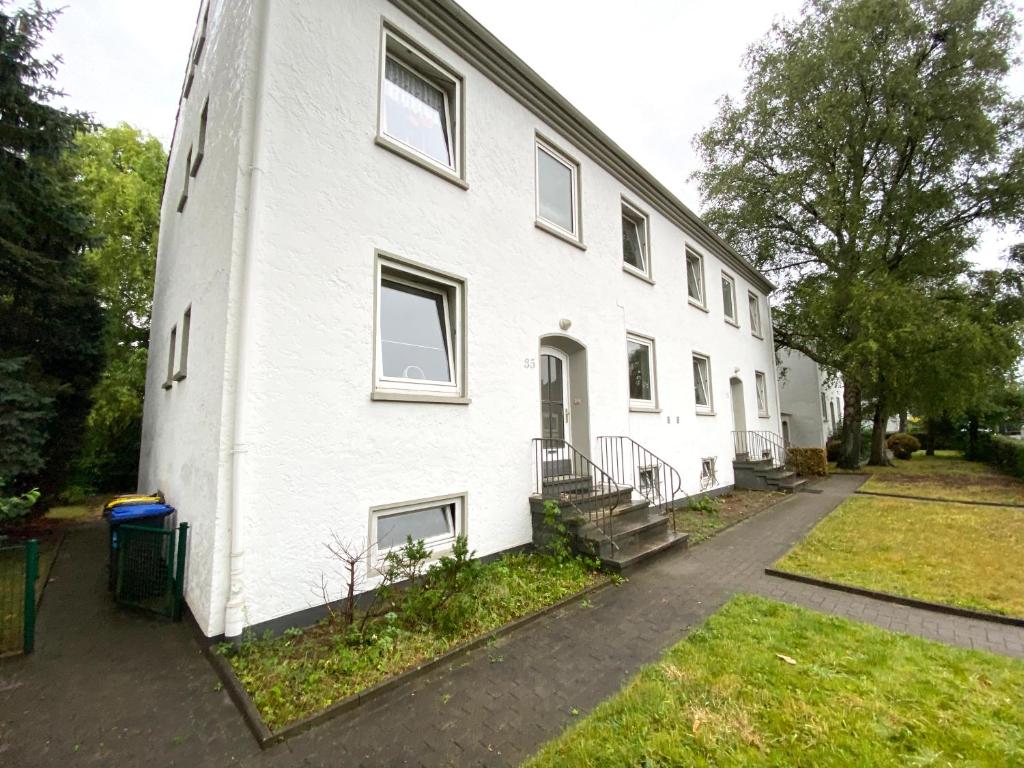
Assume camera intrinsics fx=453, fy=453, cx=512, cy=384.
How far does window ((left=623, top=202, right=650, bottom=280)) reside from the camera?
9492 mm

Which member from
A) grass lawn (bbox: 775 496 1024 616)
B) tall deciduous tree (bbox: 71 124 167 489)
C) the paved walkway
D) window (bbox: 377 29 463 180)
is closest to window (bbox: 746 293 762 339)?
grass lawn (bbox: 775 496 1024 616)

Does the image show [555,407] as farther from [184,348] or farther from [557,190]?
[184,348]

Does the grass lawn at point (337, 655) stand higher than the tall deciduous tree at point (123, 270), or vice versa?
the tall deciduous tree at point (123, 270)

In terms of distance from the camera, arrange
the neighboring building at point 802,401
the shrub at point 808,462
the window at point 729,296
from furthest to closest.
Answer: the neighboring building at point 802,401, the shrub at point 808,462, the window at point 729,296

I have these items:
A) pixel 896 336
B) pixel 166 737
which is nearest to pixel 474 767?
pixel 166 737

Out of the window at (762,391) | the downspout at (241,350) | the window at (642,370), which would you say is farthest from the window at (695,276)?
the downspout at (241,350)

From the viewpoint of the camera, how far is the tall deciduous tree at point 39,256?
692 centimetres

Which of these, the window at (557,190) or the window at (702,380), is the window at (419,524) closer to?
the window at (557,190)

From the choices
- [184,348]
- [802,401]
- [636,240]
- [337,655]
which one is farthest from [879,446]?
[184,348]

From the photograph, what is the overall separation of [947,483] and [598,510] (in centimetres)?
1334

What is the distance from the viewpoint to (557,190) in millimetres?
7688

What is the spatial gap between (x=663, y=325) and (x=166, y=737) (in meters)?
9.38

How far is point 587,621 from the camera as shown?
4230mm

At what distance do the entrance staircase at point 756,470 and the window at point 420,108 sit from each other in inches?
411
